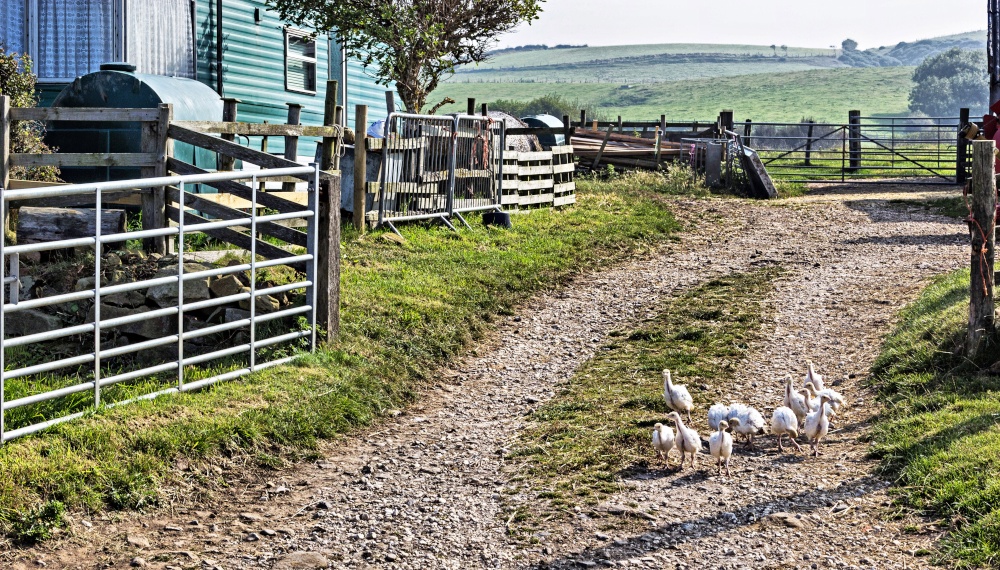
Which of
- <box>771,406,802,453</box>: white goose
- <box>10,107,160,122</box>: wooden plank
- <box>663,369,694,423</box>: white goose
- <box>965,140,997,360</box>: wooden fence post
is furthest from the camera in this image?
<box>10,107,160,122</box>: wooden plank

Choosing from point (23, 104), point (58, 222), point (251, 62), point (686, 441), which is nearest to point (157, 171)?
point (58, 222)

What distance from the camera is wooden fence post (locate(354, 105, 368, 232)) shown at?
13.6 m

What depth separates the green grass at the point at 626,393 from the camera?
20.9 feet

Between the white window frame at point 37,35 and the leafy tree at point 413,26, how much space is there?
166 inches

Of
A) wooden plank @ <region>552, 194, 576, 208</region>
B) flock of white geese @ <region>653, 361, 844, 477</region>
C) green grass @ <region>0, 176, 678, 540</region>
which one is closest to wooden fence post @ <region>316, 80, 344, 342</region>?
green grass @ <region>0, 176, 678, 540</region>

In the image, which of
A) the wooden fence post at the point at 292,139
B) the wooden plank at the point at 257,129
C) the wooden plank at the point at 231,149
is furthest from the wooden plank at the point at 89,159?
the wooden fence post at the point at 292,139

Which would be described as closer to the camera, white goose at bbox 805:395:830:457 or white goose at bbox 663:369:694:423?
white goose at bbox 805:395:830:457

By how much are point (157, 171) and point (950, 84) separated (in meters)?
130

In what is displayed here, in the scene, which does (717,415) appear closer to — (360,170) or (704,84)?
(360,170)

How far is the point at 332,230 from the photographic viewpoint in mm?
8867

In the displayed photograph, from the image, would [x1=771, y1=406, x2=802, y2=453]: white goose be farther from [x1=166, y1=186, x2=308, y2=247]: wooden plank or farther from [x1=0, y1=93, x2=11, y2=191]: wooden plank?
[x1=0, y1=93, x2=11, y2=191]: wooden plank

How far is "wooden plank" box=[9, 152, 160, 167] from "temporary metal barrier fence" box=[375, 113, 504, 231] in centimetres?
433

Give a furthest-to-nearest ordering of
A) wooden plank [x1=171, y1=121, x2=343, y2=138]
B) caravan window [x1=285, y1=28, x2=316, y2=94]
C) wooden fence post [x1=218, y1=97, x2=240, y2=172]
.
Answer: caravan window [x1=285, y1=28, x2=316, y2=94]
wooden fence post [x1=218, y1=97, x2=240, y2=172]
wooden plank [x1=171, y1=121, x2=343, y2=138]

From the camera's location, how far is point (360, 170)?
13578 millimetres
